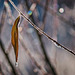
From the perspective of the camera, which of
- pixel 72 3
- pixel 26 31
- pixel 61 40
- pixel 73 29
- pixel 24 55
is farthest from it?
pixel 24 55

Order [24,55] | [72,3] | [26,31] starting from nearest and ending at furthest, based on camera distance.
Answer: [72,3] < [26,31] < [24,55]

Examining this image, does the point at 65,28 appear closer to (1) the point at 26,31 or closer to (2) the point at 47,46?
(2) the point at 47,46

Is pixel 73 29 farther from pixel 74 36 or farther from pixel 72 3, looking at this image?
pixel 72 3

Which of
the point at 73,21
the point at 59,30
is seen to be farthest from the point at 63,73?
the point at 73,21

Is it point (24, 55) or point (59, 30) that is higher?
point (59, 30)

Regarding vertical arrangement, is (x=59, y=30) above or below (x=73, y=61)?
above

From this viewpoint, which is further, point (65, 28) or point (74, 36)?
point (65, 28)

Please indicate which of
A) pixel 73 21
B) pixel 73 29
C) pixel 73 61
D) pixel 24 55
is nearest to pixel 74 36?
pixel 73 29

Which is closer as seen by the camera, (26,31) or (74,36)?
(74,36)

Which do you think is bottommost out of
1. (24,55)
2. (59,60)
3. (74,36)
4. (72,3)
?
(59,60)
